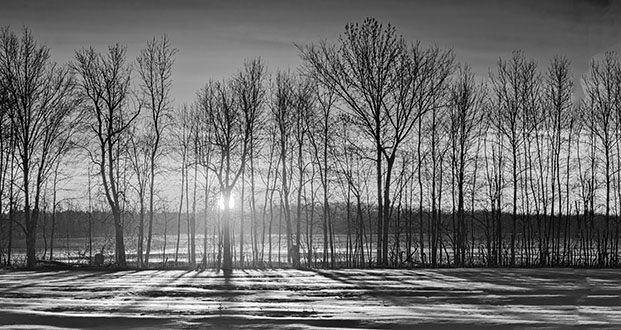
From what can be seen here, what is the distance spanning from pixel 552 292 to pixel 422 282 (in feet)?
11.8

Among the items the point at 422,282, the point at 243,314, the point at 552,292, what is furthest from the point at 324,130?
the point at 243,314

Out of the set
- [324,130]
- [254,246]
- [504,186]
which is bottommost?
[254,246]

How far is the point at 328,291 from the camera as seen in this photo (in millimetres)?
14281

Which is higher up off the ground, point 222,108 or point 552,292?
point 222,108

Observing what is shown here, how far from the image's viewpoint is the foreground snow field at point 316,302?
→ 9.91 meters

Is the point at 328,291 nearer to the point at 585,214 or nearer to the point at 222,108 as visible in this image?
the point at 222,108

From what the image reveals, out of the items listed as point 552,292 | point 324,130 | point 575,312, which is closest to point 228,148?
point 324,130

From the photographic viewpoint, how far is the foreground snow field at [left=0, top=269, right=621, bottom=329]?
390 inches

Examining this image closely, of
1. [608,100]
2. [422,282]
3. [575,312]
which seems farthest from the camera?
[608,100]

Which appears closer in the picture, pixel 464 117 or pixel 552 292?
pixel 552 292

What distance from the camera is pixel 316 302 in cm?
1236

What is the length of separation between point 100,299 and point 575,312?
9.79m

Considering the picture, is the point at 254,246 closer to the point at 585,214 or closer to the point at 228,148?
the point at 228,148

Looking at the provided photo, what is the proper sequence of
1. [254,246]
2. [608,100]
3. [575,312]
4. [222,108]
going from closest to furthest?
1. [575,312]
2. [222,108]
3. [608,100]
4. [254,246]
